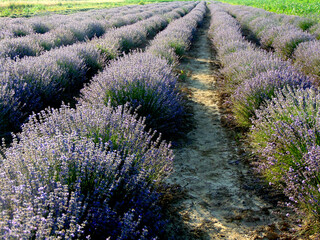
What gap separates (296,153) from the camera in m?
2.62

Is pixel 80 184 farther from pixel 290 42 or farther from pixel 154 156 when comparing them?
pixel 290 42

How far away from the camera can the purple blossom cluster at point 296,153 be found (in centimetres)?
217

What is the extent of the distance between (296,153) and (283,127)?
1.00 feet

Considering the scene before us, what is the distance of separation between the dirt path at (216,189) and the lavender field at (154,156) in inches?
0.5

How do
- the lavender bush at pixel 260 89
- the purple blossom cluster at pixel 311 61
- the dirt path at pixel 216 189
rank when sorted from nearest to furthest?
the dirt path at pixel 216 189 → the lavender bush at pixel 260 89 → the purple blossom cluster at pixel 311 61

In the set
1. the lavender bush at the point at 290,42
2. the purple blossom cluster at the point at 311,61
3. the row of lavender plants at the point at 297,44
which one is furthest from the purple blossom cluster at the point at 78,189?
the lavender bush at the point at 290,42

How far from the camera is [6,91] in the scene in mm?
3648

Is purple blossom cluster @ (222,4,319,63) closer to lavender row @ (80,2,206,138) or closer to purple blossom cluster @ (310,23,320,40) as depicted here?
purple blossom cluster @ (310,23,320,40)

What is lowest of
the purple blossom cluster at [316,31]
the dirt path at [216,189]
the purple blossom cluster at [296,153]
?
the dirt path at [216,189]

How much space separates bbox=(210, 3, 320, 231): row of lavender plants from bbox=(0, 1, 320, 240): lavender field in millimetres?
18

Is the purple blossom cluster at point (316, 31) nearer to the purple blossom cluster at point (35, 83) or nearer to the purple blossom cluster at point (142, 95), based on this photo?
the purple blossom cluster at point (142, 95)

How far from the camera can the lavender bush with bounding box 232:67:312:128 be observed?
3.87 meters

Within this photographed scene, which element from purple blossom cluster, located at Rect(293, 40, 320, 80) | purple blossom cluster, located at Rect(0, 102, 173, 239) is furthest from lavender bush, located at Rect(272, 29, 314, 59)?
purple blossom cluster, located at Rect(0, 102, 173, 239)

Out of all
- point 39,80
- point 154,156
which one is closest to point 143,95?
point 154,156
